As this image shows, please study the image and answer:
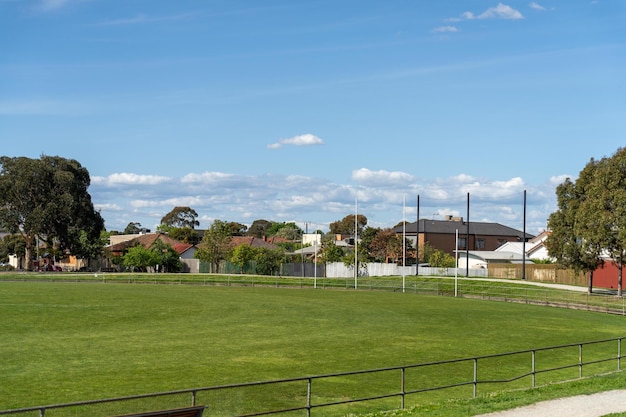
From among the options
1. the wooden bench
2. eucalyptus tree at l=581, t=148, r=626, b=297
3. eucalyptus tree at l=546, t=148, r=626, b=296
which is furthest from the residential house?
the wooden bench

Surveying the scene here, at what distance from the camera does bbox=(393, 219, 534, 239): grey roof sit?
165 m

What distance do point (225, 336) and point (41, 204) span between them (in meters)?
105

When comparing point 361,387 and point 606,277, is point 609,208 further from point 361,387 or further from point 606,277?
point 361,387

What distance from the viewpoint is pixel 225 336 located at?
4175 centimetres

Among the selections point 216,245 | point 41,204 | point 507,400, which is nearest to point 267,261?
point 216,245

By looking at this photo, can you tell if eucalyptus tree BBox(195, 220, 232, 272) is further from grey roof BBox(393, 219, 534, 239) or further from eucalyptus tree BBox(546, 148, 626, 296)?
eucalyptus tree BBox(546, 148, 626, 296)

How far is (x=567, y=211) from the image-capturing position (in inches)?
3258

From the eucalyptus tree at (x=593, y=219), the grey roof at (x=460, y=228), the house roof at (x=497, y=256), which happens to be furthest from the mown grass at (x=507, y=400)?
the grey roof at (x=460, y=228)

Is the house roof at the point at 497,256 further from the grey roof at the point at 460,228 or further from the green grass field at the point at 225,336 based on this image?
the green grass field at the point at 225,336

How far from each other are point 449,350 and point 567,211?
49.1 m

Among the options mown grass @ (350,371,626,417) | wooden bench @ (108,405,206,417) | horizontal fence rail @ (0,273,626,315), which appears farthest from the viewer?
horizontal fence rail @ (0,273,626,315)

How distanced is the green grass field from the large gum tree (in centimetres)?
6689

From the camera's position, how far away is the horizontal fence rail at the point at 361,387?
20.3 metres

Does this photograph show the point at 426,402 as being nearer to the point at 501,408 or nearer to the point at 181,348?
the point at 501,408
